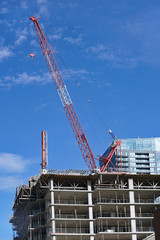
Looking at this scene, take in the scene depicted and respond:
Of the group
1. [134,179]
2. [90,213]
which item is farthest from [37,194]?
[134,179]

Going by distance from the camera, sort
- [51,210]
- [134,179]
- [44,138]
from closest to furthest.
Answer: [51,210] < [134,179] < [44,138]

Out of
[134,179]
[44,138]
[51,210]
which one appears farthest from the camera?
[44,138]

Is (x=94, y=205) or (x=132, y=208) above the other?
(x=94, y=205)

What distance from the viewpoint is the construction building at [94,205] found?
120m

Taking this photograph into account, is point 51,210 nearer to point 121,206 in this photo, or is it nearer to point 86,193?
point 86,193

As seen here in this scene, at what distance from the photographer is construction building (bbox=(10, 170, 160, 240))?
12012cm

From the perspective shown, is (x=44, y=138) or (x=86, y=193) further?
(x=44, y=138)

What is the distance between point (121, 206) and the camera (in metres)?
124

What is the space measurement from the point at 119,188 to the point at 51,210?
18772 millimetres

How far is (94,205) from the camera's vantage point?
123 meters

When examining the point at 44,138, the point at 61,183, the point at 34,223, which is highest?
the point at 44,138

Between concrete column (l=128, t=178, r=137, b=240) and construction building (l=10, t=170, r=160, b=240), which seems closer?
concrete column (l=128, t=178, r=137, b=240)

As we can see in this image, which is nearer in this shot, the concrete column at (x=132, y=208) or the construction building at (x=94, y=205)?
the concrete column at (x=132, y=208)

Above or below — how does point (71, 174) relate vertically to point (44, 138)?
below
